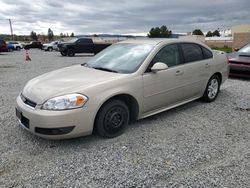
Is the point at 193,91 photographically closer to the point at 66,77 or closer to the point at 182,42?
the point at 182,42

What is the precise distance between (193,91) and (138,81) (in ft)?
5.32

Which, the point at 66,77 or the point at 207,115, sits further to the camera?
the point at 207,115

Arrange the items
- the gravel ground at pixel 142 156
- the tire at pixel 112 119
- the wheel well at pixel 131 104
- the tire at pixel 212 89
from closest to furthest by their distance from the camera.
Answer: the gravel ground at pixel 142 156 < the tire at pixel 112 119 < the wheel well at pixel 131 104 < the tire at pixel 212 89

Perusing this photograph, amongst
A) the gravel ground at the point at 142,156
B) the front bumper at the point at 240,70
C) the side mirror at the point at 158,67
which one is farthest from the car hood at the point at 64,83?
the front bumper at the point at 240,70

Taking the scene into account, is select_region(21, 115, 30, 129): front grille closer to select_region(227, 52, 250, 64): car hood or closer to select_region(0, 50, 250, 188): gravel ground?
select_region(0, 50, 250, 188): gravel ground

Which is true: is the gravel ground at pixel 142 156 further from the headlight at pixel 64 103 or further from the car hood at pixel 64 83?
the car hood at pixel 64 83

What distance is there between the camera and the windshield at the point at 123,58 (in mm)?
3955

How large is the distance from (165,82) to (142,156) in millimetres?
1530

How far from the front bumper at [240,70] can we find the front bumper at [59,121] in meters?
6.33

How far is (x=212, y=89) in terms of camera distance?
5480mm

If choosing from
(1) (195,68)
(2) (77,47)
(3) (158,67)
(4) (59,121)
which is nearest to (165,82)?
(3) (158,67)

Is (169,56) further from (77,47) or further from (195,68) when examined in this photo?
(77,47)

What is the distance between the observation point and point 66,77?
3.78 m

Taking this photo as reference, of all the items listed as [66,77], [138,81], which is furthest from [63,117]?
[138,81]
